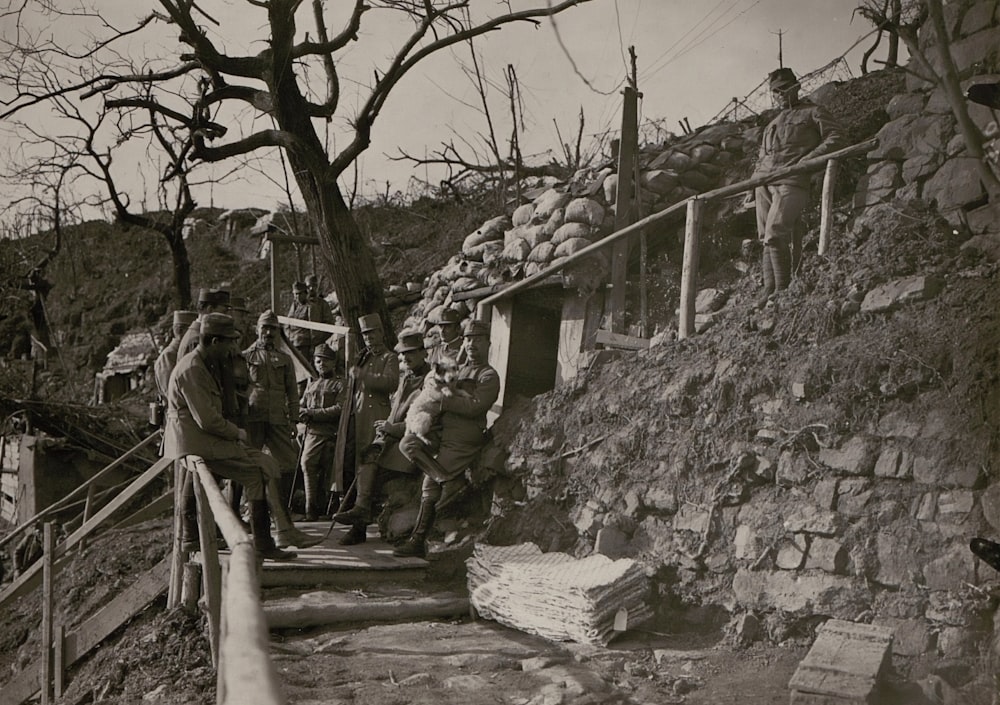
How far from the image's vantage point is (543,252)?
351 inches

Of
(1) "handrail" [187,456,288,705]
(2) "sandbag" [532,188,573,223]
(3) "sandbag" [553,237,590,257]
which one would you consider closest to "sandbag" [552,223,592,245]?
(3) "sandbag" [553,237,590,257]

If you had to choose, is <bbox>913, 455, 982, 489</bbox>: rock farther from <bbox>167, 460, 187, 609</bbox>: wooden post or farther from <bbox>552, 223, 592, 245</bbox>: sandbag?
<bbox>167, 460, 187, 609</bbox>: wooden post

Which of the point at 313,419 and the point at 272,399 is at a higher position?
the point at 272,399

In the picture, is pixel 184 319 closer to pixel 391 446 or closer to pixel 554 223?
pixel 391 446

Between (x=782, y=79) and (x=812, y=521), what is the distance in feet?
12.5

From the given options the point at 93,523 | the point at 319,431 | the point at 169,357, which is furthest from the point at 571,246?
the point at 93,523

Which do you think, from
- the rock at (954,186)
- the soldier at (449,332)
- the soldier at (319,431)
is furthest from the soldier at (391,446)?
the rock at (954,186)

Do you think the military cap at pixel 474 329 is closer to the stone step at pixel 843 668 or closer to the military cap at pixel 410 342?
the military cap at pixel 410 342

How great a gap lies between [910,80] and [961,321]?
2.55m

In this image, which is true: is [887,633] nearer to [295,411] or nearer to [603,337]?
[603,337]

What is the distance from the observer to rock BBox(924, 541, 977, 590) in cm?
467

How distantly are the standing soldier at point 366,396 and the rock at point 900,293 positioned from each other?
4.40 metres

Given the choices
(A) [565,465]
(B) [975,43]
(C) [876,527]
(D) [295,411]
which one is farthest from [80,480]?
(B) [975,43]

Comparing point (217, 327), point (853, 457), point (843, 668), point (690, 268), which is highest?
point (690, 268)
